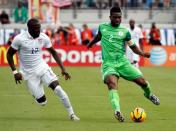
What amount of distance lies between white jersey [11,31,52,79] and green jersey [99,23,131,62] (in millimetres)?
1222

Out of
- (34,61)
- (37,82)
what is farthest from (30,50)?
(37,82)

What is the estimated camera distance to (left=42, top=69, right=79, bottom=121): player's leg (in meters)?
14.1

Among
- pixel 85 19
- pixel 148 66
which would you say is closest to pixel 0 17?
pixel 85 19

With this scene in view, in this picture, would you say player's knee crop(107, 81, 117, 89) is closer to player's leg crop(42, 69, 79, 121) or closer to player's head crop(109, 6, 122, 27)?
player's leg crop(42, 69, 79, 121)

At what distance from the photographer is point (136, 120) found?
46.1 ft

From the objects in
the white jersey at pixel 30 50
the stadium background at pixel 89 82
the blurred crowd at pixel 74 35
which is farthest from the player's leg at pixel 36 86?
the blurred crowd at pixel 74 35

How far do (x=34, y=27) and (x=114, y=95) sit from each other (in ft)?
7.06

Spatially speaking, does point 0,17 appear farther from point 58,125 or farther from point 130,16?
point 58,125

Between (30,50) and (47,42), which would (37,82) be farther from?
(47,42)

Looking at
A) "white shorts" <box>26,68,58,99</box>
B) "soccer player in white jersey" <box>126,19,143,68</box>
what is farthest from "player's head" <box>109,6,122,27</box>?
"soccer player in white jersey" <box>126,19,143,68</box>

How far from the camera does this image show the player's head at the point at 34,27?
14152 millimetres

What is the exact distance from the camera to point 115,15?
1459 centimetres

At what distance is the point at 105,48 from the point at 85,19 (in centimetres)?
3205

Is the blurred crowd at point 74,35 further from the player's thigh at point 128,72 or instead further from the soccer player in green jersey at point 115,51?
the player's thigh at point 128,72
